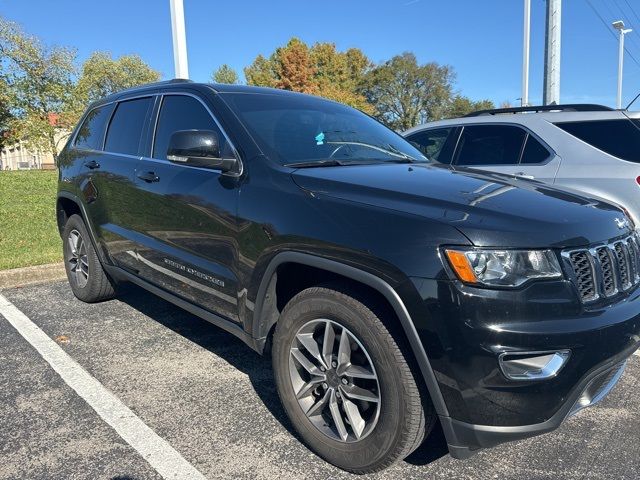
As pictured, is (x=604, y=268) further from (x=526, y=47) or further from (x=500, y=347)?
(x=526, y=47)

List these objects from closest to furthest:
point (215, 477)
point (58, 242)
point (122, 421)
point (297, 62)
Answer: point (215, 477) → point (122, 421) → point (58, 242) → point (297, 62)

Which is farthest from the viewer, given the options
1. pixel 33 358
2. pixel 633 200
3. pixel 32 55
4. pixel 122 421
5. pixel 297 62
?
pixel 297 62

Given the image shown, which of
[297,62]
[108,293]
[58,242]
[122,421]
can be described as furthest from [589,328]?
[297,62]

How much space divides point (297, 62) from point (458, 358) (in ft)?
176

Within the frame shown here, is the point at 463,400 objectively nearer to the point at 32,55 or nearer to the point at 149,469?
the point at 149,469

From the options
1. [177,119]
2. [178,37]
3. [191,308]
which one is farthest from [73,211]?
[178,37]

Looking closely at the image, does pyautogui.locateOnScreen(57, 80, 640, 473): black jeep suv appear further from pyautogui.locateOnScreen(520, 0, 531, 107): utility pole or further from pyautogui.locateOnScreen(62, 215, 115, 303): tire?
pyautogui.locateOnScreen(520, 0, 531, 107): utility pole

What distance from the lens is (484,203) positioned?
223 cm

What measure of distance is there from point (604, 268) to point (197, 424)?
217 cm

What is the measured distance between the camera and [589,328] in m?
2.02

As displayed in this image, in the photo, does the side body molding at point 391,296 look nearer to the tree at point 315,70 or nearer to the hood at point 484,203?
the hood at point 484,203

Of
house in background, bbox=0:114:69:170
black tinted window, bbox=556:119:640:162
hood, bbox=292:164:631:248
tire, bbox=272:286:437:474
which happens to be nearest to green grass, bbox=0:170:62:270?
tire, bbox=272:286:437:474

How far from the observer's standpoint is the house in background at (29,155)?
30.6m

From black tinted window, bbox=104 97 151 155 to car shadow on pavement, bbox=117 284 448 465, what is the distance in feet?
4.88
